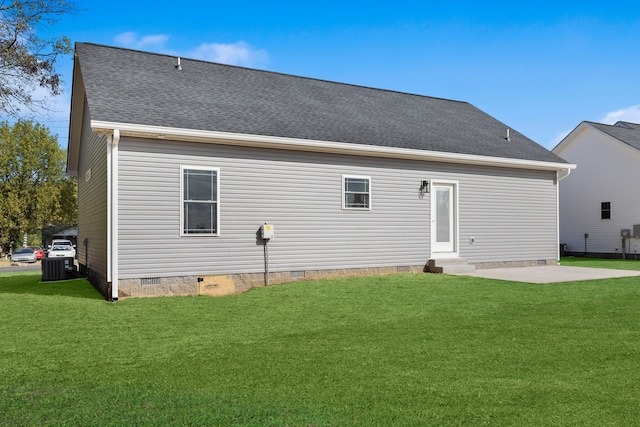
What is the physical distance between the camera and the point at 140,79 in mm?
12297

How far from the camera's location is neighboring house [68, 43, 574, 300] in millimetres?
10180

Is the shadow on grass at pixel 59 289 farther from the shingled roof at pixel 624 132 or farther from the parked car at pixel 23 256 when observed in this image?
the parked car at pixel 23 256

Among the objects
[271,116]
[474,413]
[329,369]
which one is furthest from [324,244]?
[474,413]

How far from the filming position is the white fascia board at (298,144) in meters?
9.86

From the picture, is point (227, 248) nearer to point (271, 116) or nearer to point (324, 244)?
point (324, 244)

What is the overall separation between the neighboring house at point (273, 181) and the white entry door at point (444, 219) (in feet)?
0.13

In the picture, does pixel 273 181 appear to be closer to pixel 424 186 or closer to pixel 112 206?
pixel 112 206

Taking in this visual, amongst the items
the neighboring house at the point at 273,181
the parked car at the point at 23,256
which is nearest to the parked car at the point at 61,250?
the parked car at the point at 23,256

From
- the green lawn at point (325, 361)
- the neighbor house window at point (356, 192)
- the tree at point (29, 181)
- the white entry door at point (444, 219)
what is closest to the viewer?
the green lawn at point (325, 361)

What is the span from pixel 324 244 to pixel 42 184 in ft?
115

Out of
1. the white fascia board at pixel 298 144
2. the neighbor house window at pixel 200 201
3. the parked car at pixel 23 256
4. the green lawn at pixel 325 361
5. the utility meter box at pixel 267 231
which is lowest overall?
the parked car at pixel 23 256

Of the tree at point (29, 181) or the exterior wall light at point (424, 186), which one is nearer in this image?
the exterior wall light at point (424, 186)

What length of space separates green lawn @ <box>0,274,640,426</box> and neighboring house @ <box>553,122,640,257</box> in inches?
553

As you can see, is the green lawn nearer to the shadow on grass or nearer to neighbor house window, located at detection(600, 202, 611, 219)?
the shadow on grass
